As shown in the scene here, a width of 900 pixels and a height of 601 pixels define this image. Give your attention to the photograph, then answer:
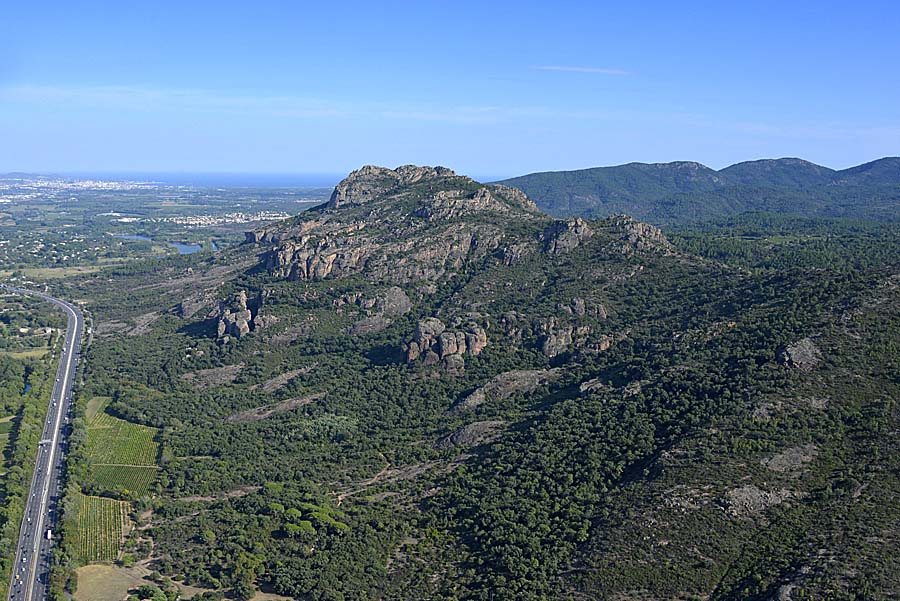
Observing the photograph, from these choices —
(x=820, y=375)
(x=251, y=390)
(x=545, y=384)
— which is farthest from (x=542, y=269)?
Answer: (x=820, y=375)

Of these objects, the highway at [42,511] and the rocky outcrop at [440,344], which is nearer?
the highway at [42,511]

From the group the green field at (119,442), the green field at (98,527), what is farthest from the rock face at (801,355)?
the green field at (119,442)

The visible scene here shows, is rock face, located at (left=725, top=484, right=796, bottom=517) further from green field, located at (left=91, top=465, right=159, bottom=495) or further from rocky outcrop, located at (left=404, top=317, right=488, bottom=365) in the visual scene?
green field, located at (left=91, top=465, right=159, bottom=495)

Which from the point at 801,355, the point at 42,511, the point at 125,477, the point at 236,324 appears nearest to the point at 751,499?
the point at 801,355

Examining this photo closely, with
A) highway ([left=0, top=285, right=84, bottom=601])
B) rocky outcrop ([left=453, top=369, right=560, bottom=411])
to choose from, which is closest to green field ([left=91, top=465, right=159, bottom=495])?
highway ([left=0, top=285, right=84, bottom=601])

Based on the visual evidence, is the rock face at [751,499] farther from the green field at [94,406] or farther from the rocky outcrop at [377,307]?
the green field at [94,406]

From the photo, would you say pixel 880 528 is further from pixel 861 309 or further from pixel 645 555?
pixel 861 309
